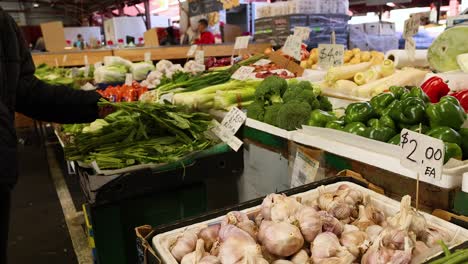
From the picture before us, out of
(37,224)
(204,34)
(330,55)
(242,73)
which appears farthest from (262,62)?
(204,34)

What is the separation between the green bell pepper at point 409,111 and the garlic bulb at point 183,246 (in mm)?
1022

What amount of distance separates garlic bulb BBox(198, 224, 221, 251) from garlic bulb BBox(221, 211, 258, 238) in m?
0.04

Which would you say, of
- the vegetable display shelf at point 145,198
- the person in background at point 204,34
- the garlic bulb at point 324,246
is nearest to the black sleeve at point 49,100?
the vegetable display shelf at point 145,198

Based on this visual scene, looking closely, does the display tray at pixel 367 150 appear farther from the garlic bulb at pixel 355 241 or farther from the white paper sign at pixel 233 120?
the white paper sign at pixel 233 120

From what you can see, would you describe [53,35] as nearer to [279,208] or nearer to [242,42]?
[242,42]

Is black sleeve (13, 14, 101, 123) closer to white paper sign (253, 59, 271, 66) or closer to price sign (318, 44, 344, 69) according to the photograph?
white paper sign (253, 59, 271, 66)

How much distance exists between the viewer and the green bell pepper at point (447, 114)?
1515 mm

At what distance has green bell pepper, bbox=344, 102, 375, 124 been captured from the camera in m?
1.80

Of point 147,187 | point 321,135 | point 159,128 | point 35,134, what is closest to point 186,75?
point 159,128

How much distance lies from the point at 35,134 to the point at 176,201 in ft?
18.4

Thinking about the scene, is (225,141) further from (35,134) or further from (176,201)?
(35,134)

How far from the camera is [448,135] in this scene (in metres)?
1.44

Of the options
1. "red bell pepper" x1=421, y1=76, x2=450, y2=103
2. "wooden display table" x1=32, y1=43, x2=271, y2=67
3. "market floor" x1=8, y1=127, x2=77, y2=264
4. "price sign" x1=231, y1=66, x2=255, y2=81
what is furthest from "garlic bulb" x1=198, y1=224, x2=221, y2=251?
"wooden display table" x1=32, y1=43, x2=271, y2=67

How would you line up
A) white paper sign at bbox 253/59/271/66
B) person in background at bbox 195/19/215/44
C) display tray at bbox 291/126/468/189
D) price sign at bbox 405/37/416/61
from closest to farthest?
display tray at bbox 291/126/468/189, price sign at bbox 405/37/416/61, white paper sign at bbox 253/59/271/66, person in background at bbox 195/19/215/44
